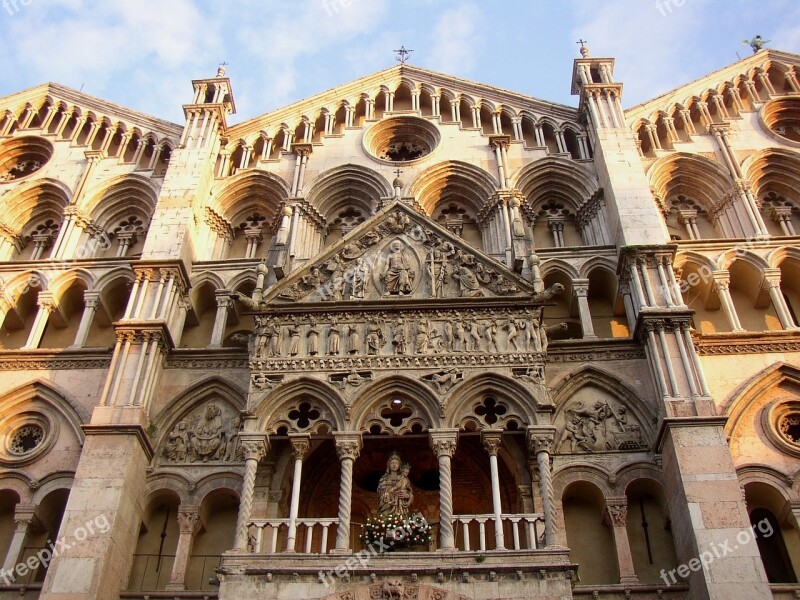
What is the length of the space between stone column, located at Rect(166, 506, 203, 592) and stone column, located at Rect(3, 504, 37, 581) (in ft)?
9.88

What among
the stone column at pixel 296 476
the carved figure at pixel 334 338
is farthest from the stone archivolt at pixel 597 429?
the stone column at pixel 296 476

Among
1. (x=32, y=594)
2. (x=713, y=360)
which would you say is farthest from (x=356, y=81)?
(x=32, y=594)

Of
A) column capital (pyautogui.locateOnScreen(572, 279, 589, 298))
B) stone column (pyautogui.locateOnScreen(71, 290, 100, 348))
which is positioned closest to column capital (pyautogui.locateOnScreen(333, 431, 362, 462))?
column capital (pyautogui.locateOnScreen(572, 279, 589, 298))

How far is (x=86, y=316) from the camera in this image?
805 inches

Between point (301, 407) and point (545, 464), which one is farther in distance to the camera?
point (301, 407)

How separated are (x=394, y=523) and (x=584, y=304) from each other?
24.5ft

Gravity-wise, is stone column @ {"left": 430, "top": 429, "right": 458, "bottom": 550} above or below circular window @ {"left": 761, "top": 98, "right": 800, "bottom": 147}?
below

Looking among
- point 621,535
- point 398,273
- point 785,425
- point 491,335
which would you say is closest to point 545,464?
point 621,535

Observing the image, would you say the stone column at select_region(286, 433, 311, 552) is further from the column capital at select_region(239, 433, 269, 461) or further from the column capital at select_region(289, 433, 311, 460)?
the column capital at select_region(239, 433, 269, 461)

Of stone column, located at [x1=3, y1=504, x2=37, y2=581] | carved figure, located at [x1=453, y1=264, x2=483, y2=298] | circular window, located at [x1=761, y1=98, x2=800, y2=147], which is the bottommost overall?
stone column, located at [x1=3, y1=504, x2=37, y2=581]

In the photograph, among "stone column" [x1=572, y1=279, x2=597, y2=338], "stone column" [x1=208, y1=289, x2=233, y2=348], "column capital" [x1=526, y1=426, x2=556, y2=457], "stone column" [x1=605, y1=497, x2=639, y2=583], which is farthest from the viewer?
"stone column" [x1=208, y1=289, x2=233, y2=348]

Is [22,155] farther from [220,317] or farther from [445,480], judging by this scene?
[445,480]

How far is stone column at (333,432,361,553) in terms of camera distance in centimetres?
1485

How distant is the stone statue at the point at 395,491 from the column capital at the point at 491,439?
1.54m
